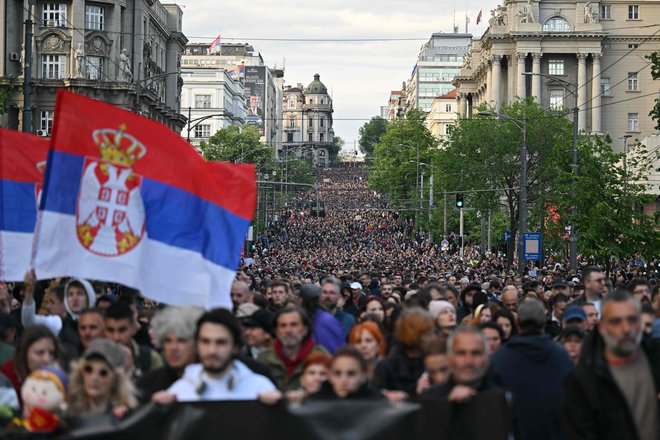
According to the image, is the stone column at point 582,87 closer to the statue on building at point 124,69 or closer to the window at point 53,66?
the statue on building at point 124,69

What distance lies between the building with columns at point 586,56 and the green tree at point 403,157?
9396 millimetres

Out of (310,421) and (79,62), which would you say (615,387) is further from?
(79,62)

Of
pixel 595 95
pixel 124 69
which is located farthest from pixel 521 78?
pixel 124 69

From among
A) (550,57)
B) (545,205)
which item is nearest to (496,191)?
(545,205)

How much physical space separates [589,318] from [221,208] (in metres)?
4.59

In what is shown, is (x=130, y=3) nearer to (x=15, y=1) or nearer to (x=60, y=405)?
(x=15, y=1)

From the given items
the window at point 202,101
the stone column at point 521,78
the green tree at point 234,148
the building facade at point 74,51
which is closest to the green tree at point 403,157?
the stone column at point 521,78

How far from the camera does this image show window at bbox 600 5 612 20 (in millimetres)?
120750

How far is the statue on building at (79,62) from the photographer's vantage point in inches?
3146

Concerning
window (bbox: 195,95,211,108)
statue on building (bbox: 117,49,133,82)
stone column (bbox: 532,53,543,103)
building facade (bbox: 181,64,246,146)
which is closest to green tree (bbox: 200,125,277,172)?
building facade (bbox: 181,64,246,146)

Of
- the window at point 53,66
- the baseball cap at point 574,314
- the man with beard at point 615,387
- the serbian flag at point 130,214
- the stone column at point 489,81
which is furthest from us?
the stone column at point 489,81

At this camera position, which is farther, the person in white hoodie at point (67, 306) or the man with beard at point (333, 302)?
the man with beard at point (333, 302)

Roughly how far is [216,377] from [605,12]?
116 metres

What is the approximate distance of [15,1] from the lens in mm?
76938
